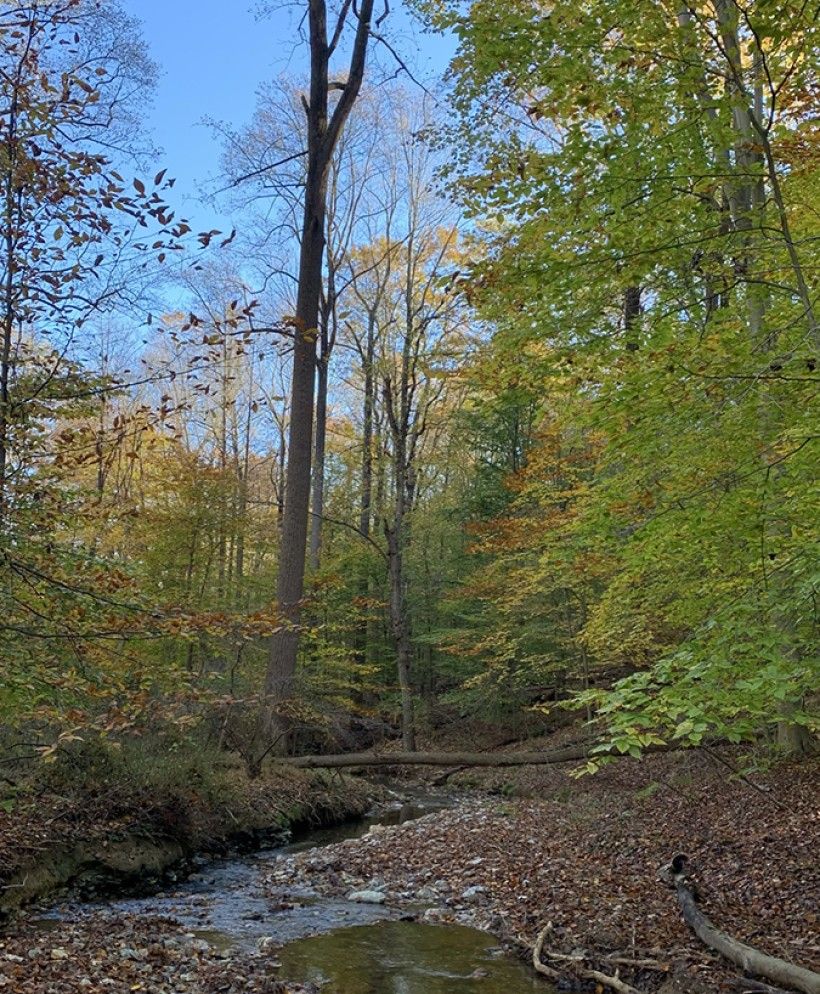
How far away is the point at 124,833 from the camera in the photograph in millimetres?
8234

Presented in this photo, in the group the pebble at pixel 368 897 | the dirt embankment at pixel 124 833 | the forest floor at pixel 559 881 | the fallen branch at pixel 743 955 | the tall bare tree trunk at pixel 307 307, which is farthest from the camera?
the tall bare tree trunk at pixel 307 307

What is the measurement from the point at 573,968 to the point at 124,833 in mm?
5134

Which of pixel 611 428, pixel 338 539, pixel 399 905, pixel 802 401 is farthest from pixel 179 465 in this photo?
pixel 802 401

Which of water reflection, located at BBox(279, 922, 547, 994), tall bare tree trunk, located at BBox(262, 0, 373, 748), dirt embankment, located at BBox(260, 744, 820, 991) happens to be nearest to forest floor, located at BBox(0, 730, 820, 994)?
dirt embankment, located at BBox(260, 744, 820, 991)

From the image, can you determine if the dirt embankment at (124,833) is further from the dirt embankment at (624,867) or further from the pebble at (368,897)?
the pebble at (368,897)

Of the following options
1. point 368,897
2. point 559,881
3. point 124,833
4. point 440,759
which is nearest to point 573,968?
point 559,881

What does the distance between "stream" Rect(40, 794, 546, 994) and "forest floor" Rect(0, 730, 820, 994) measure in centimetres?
21

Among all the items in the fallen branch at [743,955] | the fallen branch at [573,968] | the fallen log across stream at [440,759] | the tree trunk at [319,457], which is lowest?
the fallen log across stream at [440,759]

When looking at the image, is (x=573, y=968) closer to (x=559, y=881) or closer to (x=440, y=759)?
(x=559, y=881)

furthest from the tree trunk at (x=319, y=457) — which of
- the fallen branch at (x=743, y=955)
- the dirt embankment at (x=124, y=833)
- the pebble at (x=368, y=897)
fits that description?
the fallen branch at (x=743, y=955)

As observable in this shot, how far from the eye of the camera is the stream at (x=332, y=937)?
5488 mm

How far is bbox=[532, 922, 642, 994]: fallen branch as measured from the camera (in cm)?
495

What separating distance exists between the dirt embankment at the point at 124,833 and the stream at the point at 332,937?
13.8 inches

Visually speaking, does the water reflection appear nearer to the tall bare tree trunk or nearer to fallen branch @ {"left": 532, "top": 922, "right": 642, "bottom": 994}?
fallen branch @ {"left": 532, "top": 922, "right": 642, "bottom": 994}
